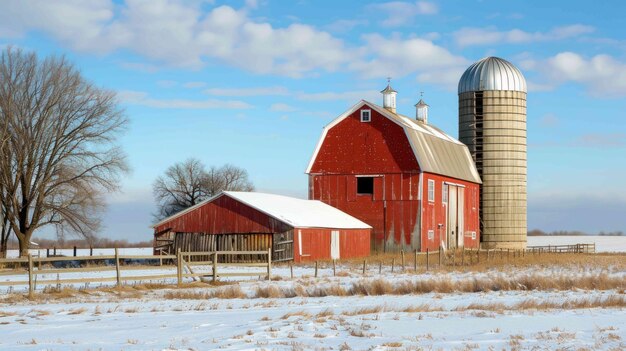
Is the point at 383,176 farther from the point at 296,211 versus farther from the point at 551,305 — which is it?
the point at 551,305

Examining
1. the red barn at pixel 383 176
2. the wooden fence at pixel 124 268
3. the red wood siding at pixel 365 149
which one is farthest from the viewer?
the red wood siding at pixel 365 149

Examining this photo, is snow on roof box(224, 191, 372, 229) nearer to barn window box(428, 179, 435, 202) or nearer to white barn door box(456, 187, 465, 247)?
barn window box(428, 179, 435, 202)

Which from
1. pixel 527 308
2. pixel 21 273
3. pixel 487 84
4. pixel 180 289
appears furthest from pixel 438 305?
pixel 487 84

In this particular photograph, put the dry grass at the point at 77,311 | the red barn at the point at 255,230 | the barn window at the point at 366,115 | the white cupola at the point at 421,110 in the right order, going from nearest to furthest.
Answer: the dry grass at the point at 77,311 → the red barn at the point at 255,230 → the barn window at the point at 366,115 → the white cupola at the point at 421,110

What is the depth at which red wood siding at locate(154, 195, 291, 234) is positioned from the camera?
41781mm

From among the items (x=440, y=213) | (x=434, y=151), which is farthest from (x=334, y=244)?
(x=434, y=151)

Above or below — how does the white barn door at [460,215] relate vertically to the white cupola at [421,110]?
below

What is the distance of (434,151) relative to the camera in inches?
2012

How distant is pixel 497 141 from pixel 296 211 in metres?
19.8

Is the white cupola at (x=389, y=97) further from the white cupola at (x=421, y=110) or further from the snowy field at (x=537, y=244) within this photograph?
the snowy field at (x=537, y=244)

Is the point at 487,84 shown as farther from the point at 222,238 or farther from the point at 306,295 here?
the point at 306,295

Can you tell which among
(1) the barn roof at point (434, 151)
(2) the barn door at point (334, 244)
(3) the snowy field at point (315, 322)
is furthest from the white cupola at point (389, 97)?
(3) the snowy field at point (315, 322)

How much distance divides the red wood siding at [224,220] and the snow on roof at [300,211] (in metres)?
0.37

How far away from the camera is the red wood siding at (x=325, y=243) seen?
136 feet
